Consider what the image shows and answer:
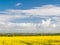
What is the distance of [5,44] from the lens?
86.6ft

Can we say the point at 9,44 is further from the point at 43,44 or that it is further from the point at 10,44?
the point at 43,44

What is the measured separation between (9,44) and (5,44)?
0.47 m

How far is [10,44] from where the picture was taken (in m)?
26.5

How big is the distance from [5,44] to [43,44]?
4.74m

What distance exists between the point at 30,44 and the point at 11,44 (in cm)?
259

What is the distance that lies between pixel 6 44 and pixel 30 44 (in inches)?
122

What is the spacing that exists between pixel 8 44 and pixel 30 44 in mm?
2885

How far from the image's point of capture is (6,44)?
26.6m

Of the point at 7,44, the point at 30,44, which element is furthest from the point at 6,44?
the point at 30,44

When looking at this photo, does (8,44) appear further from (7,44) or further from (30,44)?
(30,44)

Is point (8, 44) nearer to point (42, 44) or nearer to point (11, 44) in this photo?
point (11, 44)

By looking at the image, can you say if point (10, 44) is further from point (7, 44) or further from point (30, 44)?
point (30, 44)

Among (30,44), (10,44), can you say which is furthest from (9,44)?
(30,44)

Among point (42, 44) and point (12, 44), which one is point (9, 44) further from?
point (42, 44)
